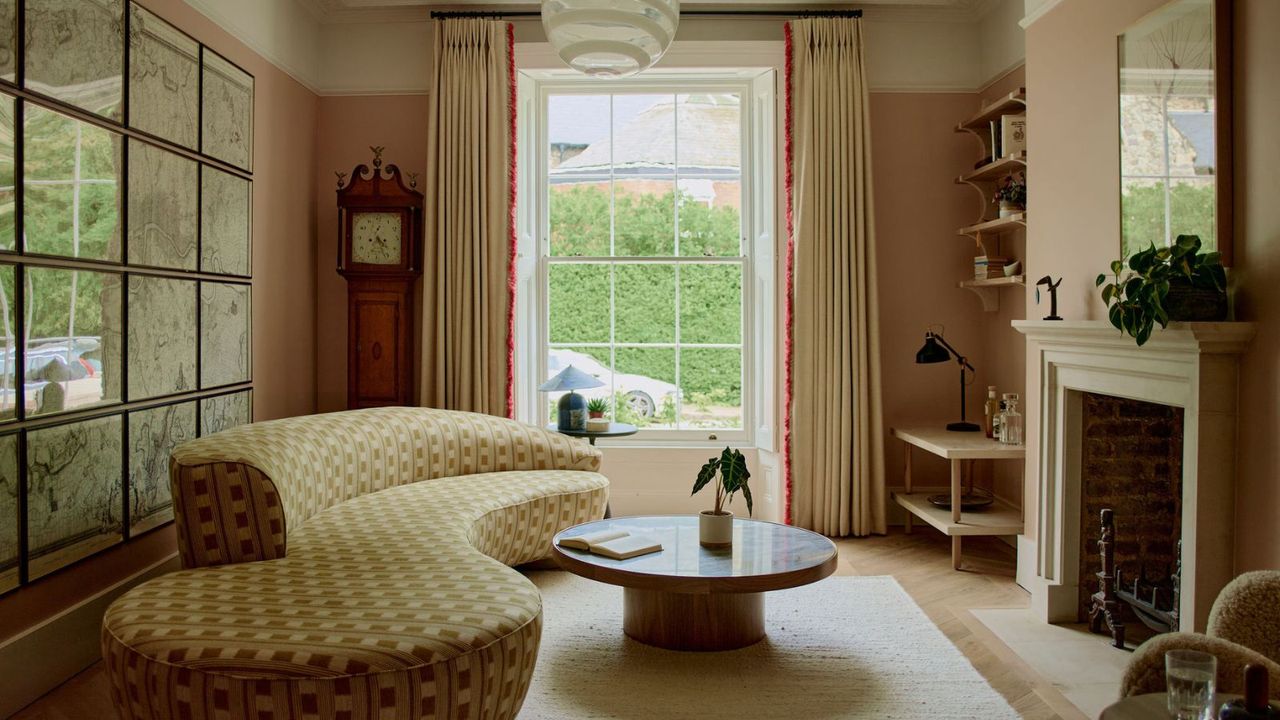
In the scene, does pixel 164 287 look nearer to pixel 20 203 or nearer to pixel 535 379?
pixel 20 203

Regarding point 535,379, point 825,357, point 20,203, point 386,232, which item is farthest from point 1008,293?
point 20,203

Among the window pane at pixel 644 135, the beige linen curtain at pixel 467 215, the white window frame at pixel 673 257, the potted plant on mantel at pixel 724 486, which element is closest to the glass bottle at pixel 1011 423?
the white window frame at pixel 673 257

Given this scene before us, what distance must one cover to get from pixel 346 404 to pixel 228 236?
1.41 metres

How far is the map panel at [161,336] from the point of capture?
10.9ft

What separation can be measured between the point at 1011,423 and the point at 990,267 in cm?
85

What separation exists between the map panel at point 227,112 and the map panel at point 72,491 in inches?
53.7

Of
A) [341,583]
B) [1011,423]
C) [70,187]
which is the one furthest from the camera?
[1011,423]

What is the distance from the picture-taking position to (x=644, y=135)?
5.38 metres

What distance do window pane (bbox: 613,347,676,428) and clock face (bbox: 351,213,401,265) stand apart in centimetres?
145

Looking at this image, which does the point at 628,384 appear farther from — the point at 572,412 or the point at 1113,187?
the point at 1113,187

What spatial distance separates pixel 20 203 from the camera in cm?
271

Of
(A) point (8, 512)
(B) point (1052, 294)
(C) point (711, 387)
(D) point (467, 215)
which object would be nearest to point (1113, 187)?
(B) point (1052, 294)

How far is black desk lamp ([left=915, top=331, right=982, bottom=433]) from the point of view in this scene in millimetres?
4656

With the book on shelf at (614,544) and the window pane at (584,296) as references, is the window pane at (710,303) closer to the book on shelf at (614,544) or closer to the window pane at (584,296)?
the window pane at (584,296)
